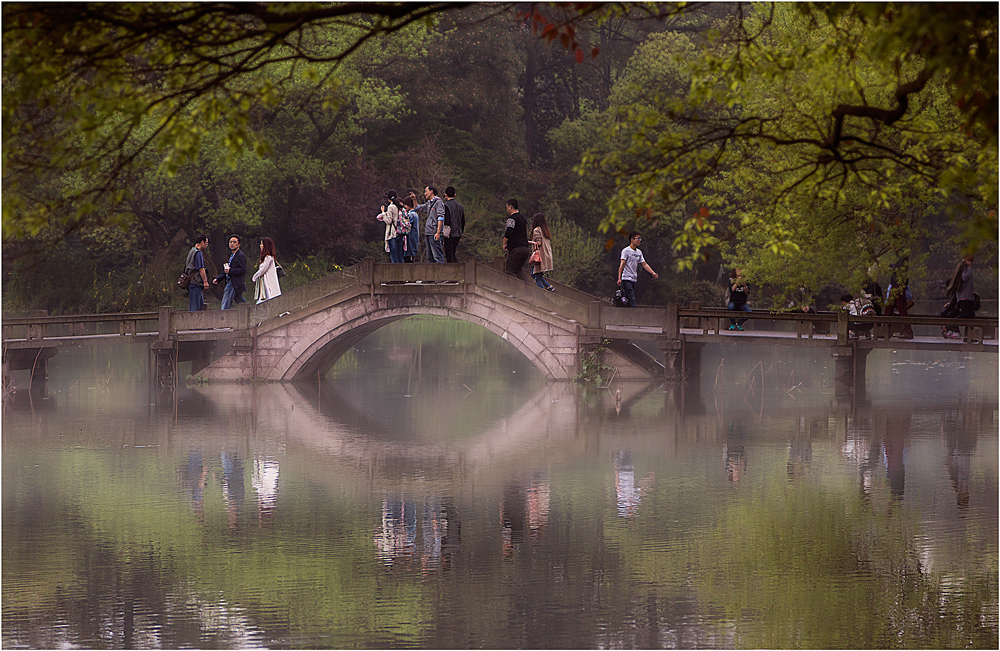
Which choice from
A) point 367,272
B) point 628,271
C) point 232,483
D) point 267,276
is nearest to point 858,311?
point 628,271

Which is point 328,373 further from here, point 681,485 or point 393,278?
point 681,485

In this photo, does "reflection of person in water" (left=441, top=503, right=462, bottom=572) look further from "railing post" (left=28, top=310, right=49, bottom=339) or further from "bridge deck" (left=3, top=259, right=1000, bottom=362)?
"railing post" (left=28, top=310, right=49, bottom=339)

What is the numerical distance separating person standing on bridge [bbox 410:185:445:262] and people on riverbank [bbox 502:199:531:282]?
1.26 metres

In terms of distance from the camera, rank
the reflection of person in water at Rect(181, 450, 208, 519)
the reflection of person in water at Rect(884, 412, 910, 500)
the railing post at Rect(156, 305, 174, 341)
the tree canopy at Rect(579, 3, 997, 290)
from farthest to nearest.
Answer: the railing post at Rect(156, 305, 174, 341) < the reflection of person in water at Rect(884, 412, 910, 500) < the reflection of person in water at Rect(181, 450, 208, 519) < the tree canopy at Rect(579, 3, 997, 290)

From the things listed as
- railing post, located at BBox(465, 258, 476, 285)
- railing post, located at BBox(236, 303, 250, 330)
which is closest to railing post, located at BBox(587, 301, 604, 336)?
railing post, located at BBox(465, 258, 476, 285)

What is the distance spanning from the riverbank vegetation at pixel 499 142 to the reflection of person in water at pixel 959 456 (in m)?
2.53

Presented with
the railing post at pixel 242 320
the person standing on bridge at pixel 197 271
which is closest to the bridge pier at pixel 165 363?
the person standing on bridge at pixel 197 271

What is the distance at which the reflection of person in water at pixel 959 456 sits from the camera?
42.9 ft

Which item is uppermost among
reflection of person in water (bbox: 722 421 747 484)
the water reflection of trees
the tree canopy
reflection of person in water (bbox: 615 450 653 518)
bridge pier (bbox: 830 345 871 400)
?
the tree canopy

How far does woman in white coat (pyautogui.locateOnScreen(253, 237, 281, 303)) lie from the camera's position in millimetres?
25202

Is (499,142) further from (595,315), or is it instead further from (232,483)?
(232,483)

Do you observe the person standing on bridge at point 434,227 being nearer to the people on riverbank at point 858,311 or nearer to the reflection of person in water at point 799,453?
the people on riverbank at point 858,311

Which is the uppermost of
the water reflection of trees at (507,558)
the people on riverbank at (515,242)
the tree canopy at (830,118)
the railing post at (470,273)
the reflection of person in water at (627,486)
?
the people on riverbank at (515,242)

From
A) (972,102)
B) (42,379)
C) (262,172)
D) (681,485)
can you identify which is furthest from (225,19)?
(262,172)
